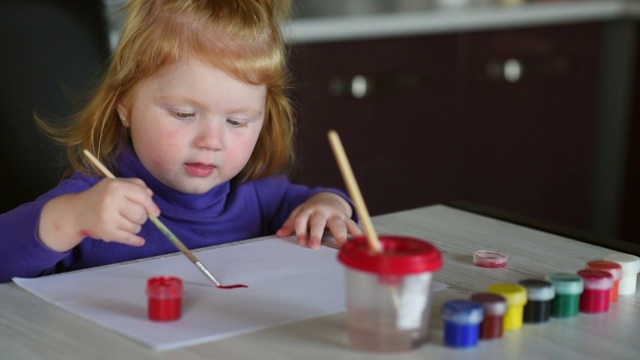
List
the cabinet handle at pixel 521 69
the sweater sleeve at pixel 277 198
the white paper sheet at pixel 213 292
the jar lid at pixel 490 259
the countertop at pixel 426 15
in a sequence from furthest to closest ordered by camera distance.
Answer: the cabinet handle at pixel 521 69 < the countertop at pixel 426 15 < the sweater sleeve at pixel 277 198 < the jar lid at pixel 490 259 < the white paper sheet at pixel 213 292

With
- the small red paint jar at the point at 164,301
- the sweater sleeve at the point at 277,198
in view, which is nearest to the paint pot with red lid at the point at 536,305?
the small red paint jar at the point at 164,301

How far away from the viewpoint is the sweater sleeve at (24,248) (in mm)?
1229

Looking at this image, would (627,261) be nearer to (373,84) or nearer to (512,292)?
(512,292)

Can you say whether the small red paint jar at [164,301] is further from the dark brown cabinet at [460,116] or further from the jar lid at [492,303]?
the dark brown cabinet at [460,116]

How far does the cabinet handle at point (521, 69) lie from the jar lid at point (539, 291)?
1.92m

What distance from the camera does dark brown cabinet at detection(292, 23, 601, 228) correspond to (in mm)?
2713

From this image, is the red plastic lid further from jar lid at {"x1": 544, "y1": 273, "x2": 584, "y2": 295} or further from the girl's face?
the girl's face

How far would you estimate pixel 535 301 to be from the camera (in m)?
1.05

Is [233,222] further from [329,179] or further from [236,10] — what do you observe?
[329,179]

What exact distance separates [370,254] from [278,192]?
0.72 m

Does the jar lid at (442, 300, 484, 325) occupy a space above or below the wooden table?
above

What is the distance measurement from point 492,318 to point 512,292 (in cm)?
5

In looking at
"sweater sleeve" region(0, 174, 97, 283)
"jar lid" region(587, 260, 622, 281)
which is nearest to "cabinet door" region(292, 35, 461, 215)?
"sweater sleeve" region(0, 174, 97, 283)

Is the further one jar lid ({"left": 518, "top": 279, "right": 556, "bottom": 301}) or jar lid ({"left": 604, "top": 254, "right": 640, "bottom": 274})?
jar lid ({"left": 604, "top": 254, "right": 640, "bottom": 274})
